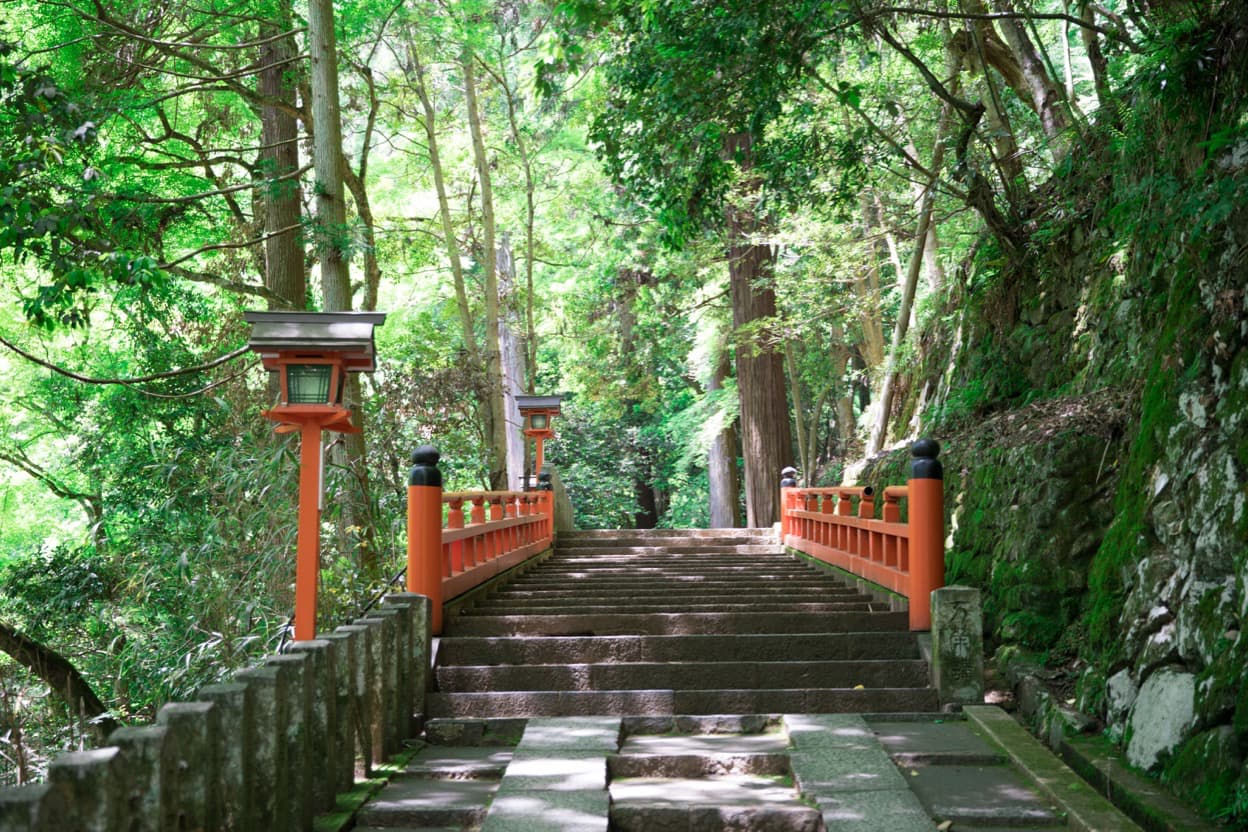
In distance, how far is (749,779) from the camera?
204 inches

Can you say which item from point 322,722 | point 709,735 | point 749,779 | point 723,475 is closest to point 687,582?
A: point 709,735

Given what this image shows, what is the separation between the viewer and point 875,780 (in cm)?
487

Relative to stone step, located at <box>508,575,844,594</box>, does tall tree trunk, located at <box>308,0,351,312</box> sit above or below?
above

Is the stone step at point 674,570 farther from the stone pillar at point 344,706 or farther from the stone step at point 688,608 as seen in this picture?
the stone pillar at point 344,706

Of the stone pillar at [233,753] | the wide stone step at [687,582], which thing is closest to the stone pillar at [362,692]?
the stone pillar at [233,753]

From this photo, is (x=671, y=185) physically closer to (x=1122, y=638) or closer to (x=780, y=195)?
(x=780, y=195)

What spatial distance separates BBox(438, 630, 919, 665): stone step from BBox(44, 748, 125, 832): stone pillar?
171 inches

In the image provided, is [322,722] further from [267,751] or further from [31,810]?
[31,810]

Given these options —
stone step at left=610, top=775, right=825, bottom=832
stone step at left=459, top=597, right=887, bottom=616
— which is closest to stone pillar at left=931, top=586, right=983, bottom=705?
stone step at left=459, top=597, right=887, bottom=616

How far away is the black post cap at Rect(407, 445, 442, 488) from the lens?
281 inches

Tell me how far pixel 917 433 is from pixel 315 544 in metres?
8.89

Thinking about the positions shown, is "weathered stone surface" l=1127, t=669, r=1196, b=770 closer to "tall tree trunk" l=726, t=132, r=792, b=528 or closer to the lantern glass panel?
the lantern glass panel

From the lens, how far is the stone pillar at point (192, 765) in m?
3.21

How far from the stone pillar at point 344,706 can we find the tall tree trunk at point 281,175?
309 inches
